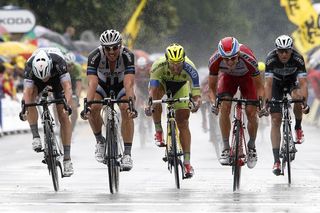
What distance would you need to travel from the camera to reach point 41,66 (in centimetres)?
1736

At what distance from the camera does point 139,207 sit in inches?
587

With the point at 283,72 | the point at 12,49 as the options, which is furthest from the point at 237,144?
the point at 12,49

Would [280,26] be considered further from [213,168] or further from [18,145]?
[213,168]

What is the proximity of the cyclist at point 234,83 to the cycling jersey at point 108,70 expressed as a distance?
1081 millimetres

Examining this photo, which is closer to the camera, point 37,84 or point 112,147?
point 112,147

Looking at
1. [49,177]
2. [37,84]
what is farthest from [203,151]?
[37,84]

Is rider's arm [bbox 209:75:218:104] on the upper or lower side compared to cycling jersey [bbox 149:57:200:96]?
lower

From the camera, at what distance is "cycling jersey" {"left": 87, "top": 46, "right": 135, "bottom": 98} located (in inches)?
685

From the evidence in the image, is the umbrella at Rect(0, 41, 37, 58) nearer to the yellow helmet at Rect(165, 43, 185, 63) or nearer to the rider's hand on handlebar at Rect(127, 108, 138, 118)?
the yellow helmet at Rect(165, 43, 185, 63)

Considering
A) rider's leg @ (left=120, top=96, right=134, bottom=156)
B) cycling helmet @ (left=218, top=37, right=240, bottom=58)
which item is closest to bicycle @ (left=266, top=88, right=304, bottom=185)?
cycling helmet @ (left=218, top=37, right=240, bottom=58)

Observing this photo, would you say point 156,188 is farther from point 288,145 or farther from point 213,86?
point 288,145

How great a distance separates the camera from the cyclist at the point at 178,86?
18000 millimetres

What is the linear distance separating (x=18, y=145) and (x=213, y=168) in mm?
8989

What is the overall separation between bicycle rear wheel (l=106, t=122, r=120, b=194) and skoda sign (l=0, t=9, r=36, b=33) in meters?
28.2
